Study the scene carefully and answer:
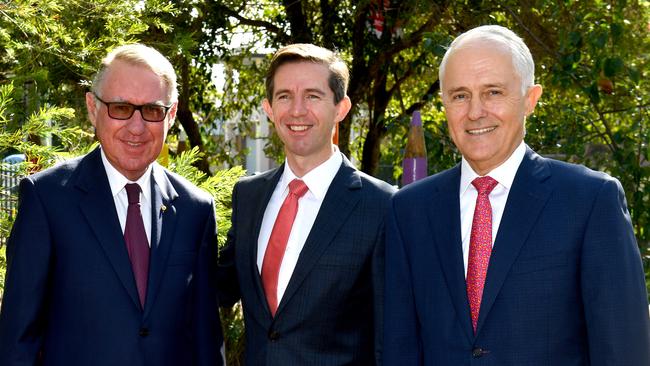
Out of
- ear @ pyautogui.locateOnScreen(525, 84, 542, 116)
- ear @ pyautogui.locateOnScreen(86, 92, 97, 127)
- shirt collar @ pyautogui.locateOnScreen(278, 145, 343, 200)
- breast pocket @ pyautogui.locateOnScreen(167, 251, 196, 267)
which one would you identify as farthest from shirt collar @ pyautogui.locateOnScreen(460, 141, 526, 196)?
ear @ pyautogui.locateOnScreen(86, 92, 97, 127)

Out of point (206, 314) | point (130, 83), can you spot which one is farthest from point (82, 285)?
point (130, 83)

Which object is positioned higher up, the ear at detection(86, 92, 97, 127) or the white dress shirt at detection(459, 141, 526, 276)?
the ear at detection(86, 92, 97, 127)

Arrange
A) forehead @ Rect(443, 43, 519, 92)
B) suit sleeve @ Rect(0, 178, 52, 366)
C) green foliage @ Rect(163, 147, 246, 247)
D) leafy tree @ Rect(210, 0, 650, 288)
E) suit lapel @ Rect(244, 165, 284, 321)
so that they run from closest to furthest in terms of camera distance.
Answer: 1. forehead @ Rect(443, 43, 519, 92)
2. suit sleeve @ Rect(0, 178, 52, 366)
3. suit lapel @ Rect(244, 165, 284, 321)
4. green foliage @ Rect(163, 147, 246, 247)
5. leafy tree @ Rect(210, 0, 650, 288)

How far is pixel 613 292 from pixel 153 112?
184cm

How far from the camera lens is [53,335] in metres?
3.16

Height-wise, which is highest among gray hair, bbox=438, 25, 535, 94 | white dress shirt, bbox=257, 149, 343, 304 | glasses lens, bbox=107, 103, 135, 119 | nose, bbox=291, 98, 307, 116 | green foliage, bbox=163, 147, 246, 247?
gray hair, bbox=438, 25, 535, 94

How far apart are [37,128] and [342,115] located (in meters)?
1.45

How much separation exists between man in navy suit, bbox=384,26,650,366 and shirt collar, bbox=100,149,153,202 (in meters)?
0.99

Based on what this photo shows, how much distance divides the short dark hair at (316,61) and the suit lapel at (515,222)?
1011mm

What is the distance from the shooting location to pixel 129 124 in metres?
3.37

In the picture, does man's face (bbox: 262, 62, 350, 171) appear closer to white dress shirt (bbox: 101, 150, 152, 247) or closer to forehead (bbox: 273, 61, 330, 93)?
forehead (bbox: 273, 61, 330, 93)

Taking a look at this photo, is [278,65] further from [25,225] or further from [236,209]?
[25,225]

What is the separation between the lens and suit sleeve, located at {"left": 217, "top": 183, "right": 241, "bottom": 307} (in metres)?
3.81

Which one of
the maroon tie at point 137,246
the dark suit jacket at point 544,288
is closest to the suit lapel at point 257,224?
the maroon tie at point 137,246
